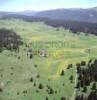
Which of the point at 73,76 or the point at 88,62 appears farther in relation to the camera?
the point at 88,62

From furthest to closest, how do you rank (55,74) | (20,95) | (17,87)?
(55,74)
(17,87)
(20,95)

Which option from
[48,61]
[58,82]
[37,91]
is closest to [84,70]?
[58,82]

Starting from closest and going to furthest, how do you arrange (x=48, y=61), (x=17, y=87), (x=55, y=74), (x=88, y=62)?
(x=17, y=87)
(x=55, y=74)
(x=88, y=62)
(x=48, y=61)

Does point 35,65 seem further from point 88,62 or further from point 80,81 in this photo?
point 80,81

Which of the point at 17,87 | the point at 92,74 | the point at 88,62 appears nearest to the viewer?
the point at 17,87

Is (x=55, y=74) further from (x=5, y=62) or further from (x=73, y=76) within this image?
(x=5, y=62)

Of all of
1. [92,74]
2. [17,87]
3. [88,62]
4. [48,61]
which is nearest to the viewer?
[17,87]

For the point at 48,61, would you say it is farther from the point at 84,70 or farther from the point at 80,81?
the point at 80,81

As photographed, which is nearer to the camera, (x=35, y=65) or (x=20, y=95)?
(x=20, y=95)

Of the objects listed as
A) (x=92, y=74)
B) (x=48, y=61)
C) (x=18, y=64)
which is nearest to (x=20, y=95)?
(x=92, y=74)
